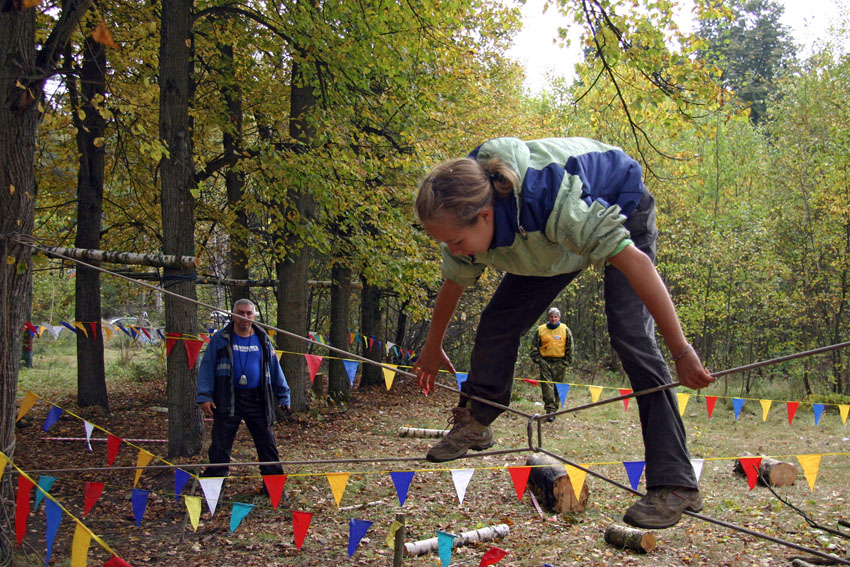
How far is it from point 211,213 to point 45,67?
19.5ft

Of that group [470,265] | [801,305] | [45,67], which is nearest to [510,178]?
[470,265]

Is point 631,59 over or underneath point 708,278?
over

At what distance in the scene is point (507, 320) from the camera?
8.18 feet

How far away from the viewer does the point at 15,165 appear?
10.9 feet

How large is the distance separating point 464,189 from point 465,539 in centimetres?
347

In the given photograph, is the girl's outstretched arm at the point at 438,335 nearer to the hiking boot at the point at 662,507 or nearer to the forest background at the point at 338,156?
the hiking boot at the point at 662,507

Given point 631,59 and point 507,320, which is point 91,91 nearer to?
point 631,59

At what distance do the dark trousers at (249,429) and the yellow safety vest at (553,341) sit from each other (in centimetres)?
513

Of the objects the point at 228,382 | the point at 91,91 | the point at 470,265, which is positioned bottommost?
the point at 228,382

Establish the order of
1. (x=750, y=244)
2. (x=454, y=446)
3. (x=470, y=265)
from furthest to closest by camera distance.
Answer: (x=750, y=244)
(x=454, y=446)
(x=470, y=265)

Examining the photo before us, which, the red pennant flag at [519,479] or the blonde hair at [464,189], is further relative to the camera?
the red pennant flag at [519,479]

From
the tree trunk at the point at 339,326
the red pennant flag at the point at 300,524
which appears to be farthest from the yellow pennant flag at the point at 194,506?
the tree trunk at the point at 339,326

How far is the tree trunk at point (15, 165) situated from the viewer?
3273 millimetres

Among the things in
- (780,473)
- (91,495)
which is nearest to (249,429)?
(91,495)
